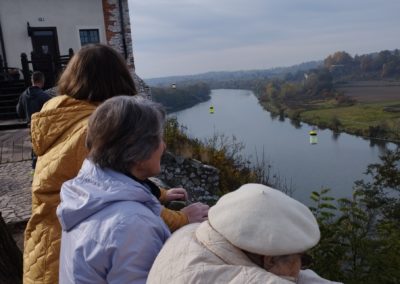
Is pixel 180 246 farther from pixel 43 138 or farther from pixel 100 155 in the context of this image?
pixel 43 138

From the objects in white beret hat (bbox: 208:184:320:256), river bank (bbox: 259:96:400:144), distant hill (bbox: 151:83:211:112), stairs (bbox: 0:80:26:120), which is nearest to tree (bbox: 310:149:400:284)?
white beret hat (bbox: 208:184:320:256)

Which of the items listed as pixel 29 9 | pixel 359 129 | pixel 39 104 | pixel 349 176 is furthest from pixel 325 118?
pixel 39 104

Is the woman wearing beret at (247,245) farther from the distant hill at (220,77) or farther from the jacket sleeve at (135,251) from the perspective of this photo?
the distant hill at (220,77)

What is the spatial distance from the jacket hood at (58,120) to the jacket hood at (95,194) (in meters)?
0.33

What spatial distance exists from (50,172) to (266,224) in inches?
34.2

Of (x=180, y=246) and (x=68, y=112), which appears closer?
(x=180, y=246)

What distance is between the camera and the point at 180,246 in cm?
87

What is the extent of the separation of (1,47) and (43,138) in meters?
11.2

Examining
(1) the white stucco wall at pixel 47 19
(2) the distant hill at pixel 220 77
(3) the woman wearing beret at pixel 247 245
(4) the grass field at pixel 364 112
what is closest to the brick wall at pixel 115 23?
(1) the white stucco wall at pixel 47 19

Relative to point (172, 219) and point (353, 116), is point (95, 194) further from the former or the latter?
point (353, 116)

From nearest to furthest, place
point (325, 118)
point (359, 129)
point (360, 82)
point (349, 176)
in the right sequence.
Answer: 1. point (349, 176)
2. point (359, 129)
3. point (325, 118)
4. point (360, 82)

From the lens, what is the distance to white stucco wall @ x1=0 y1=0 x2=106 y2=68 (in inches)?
429

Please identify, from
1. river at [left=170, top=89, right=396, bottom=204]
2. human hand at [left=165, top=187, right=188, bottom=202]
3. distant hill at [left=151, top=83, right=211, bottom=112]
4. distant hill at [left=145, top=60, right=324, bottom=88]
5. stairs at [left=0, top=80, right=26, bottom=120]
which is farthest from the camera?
distant hill at [left=145, top=60, right=324, bottom=88]

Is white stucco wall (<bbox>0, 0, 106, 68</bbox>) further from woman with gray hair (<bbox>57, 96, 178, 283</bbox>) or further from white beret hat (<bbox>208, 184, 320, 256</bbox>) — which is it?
white beret hat (<bbox>208, 184, 320, 256</bbox>)
